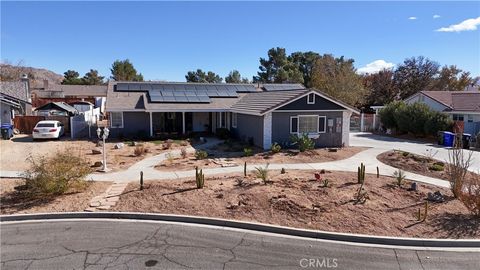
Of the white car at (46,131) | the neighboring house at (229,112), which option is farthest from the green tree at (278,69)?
the white car at (46,131)

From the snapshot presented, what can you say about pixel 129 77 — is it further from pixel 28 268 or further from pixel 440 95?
pixel 28 268

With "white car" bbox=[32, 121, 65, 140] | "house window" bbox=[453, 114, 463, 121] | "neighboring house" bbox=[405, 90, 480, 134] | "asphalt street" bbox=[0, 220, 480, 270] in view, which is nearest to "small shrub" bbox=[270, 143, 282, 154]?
"asphalt street" bbox=[0, 220, 480, 270]

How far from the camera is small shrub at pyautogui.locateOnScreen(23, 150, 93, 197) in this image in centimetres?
1017

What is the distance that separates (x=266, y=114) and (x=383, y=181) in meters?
9.02

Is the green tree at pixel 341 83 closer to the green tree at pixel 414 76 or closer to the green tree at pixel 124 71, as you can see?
the green tree at pixel 414 76

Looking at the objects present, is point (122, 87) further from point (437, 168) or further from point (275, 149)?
point (437, 168)

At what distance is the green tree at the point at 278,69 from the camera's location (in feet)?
181

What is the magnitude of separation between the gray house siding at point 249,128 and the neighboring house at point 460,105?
14.9 m

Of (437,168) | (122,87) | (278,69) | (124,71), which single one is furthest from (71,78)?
(437,168)

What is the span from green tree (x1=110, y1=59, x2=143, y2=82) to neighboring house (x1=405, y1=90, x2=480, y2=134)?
54143 millimetres

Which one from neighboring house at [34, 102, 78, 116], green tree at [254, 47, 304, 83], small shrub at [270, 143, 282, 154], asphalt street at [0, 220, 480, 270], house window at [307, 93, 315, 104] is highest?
green tree at [254, 47, 304, 83]

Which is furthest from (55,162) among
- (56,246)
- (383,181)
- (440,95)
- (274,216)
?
(440,95)

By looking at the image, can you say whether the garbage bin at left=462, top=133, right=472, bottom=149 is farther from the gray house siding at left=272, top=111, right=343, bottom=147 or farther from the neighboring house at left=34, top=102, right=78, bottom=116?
the neighboring house at left=34, top=102, right=78, bottom=116

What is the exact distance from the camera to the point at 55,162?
10.6 m
